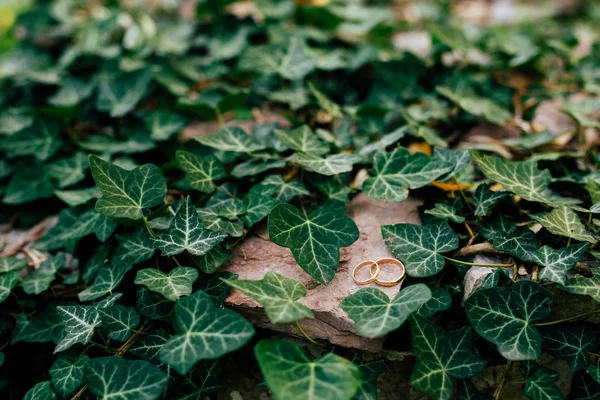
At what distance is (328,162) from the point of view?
1.85 m


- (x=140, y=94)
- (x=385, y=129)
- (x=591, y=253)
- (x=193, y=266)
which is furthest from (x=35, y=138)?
(x=591, y=253)

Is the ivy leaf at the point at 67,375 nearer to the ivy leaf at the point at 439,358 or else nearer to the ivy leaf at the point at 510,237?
the ivy leaf at the point at 439,358

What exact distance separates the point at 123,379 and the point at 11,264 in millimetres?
871

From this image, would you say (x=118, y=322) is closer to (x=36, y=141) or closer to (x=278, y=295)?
(x=278, y=295)

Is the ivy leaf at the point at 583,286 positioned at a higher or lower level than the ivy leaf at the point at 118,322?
higher

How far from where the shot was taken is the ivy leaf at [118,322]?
5.16 feet

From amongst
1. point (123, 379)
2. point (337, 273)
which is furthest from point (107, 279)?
point (337, 273)

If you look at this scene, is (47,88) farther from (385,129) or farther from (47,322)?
(385,129)

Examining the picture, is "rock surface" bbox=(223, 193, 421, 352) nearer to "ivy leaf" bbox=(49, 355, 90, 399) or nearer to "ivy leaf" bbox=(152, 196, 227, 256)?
"ivy leaf" bbox=(152, 196, 227, 256)

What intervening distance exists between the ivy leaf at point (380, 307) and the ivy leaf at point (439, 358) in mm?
76

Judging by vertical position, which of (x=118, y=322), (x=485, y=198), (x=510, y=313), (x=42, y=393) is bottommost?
(x=42, y=393)

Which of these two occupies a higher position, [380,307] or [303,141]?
[303,141]

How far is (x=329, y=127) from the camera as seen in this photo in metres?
2.37

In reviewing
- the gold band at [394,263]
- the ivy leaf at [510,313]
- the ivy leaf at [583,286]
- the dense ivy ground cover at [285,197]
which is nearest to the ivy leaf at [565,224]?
the dense ivy ground cover at [285,197]
